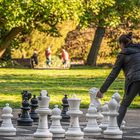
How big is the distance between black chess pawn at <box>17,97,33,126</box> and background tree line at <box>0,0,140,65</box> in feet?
79.6

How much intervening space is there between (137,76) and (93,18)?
4343 centimetres

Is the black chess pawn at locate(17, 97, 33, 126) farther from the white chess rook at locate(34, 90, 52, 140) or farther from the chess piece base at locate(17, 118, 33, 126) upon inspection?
the white chess rook at locate(34, 90, 52, 140)

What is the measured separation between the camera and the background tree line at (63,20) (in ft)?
123

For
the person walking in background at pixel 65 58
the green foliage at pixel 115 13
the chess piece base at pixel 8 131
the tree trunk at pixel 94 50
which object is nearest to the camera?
the chess piece base at pixel 8 131

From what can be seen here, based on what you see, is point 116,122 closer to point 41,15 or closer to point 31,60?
point 41,15

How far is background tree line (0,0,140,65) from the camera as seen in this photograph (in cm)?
3744

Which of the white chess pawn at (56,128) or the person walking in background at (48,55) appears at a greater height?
the person walking in background at (48,55)

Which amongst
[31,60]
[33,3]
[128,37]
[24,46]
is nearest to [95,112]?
[128,37]

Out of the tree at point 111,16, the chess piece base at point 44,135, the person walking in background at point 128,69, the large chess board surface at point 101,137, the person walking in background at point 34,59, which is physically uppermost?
the tree at point 111,16

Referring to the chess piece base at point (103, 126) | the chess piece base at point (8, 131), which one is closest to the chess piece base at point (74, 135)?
the chess piece base at point (8, 131)

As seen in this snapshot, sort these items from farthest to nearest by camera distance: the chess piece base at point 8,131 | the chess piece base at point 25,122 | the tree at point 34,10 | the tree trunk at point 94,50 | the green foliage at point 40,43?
1. the tree trunk at point 94,50
2. the green foliage at point 40,43
3. the tree at point 34,10
4. the chess piece base at point 25,122
5. the chess piece base at point 8,131

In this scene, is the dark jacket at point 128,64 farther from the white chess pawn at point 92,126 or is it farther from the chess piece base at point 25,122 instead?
the chess piece base at point 25,122

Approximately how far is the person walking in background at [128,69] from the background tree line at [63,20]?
2575 centimetres

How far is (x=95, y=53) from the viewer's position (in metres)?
59.4
